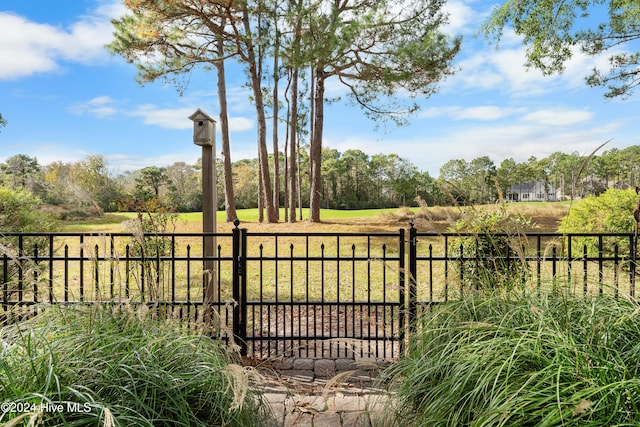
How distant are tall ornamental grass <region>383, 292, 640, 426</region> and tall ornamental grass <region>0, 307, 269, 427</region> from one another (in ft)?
2.49

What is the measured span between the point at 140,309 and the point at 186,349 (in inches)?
10.6

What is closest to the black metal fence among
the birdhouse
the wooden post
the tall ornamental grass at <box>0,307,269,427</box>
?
the tall ornamental grass at <box>0,307,269,427</box>

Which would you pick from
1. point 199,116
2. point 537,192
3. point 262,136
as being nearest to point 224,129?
point 262,136

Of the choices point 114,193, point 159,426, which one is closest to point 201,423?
point 159,426

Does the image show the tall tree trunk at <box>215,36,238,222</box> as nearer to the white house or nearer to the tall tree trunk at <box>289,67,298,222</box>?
the tall tree trunk at <box>289,67,298,222</box>

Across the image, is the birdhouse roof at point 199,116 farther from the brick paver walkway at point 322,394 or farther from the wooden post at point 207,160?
the brick paver walkway at point 322,394

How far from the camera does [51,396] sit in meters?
1.53

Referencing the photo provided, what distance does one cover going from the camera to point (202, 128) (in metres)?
4.95

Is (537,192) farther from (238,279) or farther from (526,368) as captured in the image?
(526,368)

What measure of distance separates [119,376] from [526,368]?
5.06 feet

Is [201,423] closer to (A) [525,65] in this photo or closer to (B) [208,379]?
(B) [208,379]

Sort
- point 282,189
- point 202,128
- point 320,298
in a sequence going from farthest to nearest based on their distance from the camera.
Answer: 1. point 282,189
2. point 320,298
3. point 202,128

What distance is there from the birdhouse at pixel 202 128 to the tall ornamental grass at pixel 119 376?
3121 mm

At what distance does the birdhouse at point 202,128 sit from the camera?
4934 millimetres
